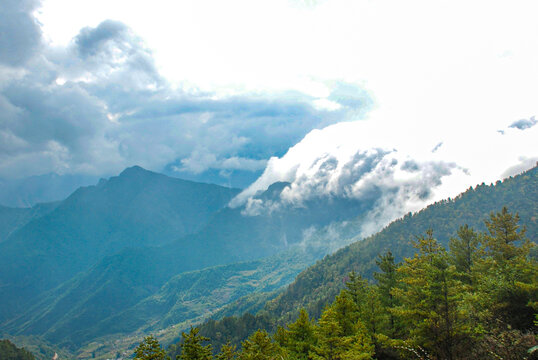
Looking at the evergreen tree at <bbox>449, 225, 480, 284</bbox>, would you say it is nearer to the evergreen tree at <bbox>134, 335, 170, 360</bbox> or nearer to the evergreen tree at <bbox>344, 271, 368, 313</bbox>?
the evergreen tree at <bbox>344, 271, 368, 313</bbox>

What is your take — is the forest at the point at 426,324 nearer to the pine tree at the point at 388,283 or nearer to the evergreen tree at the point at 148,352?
the evergreen tree at the point at 148,352

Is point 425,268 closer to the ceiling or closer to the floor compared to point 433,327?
closer to the ceiling

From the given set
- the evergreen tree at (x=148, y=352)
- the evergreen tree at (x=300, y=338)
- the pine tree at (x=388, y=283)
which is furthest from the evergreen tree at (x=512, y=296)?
the evergreen tree at (x=148, y=352)

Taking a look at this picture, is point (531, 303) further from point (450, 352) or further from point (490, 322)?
point (450, 352)

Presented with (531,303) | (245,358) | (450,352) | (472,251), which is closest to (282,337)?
(245,358)

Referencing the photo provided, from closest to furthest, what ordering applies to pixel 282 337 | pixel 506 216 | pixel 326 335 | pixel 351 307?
pixel 326 335 < pixel 351 307 < pixel 282 337 < pixel 506 216

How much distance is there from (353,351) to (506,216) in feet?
132

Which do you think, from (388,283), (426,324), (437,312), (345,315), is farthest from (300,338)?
(388,283)

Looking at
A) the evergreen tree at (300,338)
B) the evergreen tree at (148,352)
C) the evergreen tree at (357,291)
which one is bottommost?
the evergreen tree at (300,338)

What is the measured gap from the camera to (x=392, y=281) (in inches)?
2270

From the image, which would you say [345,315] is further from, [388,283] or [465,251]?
[465,251]

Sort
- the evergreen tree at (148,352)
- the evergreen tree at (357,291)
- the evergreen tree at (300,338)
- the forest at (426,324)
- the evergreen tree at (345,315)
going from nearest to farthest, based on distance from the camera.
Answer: the forest at (426,324)
the evergreen tree at (148,352)
the evergreen tree at (345,315)
the evergreen tree at (300,338)
the evergreen tree at (357,291)

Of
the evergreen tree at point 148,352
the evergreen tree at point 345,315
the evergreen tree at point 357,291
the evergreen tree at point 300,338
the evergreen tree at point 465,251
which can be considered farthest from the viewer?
the evergreen tree at point 465,251

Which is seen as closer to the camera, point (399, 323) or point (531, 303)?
point (531, 303)
